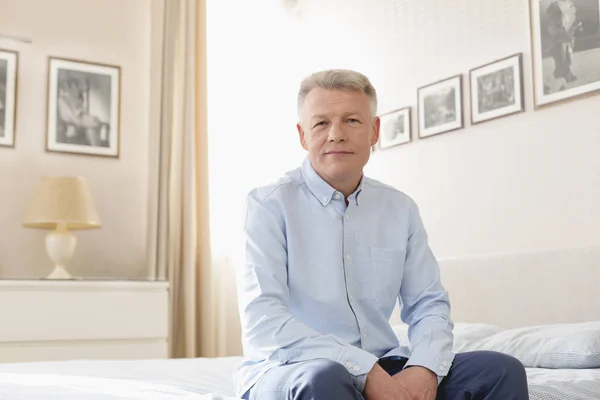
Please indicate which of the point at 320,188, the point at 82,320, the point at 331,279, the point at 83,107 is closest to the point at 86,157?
the point at 83,107

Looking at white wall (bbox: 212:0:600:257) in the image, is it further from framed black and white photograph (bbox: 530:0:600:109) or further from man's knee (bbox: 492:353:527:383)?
man's knee (bbox: 492:353:527:383)

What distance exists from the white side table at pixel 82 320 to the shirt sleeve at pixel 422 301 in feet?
7.44

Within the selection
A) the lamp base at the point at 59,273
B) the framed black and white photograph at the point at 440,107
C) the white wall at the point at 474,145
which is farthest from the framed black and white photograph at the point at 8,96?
the framed black and white photograph at the point at 440,107

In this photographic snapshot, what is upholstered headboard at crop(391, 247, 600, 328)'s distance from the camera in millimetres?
2591

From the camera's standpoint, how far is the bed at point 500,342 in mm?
1738

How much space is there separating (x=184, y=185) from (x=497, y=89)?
1.93 meters

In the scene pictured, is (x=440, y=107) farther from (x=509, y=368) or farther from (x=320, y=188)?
(x=509, y=368)

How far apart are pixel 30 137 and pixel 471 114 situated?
2.42 meters

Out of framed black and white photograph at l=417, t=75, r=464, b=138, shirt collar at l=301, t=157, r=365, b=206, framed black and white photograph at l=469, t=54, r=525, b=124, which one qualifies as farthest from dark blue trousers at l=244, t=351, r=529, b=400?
framed black and white photograph at l=417, t=75, r=464, b=138

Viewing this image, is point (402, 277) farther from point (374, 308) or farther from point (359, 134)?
point (359, 134)

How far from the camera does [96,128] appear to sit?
424 centimetres

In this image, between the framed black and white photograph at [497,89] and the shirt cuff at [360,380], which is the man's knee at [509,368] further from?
the framed black and white photograph at [497,89]

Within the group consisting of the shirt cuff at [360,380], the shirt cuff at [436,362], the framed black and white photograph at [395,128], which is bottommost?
the shirt cuff at [360,380]

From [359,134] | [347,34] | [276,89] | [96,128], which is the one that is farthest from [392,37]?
[359,134]
